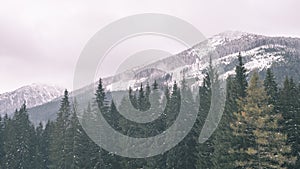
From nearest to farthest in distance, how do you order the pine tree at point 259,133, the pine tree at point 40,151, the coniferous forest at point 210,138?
1. the pine tree at point 259,133
2. the coniferous forest at point 210,138
3. the pine tree at point 40,151

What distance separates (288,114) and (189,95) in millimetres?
15383

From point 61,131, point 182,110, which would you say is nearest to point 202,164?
point 182,110

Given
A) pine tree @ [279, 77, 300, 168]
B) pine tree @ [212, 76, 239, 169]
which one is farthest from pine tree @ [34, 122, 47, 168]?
pine tree @ [279, 77, 300, 168]

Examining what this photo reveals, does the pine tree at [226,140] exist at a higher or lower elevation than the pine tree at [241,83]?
lower

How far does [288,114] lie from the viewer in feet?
122

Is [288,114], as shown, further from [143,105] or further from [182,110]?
[143,105]

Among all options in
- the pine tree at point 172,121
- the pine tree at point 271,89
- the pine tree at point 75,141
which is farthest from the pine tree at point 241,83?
the pine tree at point 75,141

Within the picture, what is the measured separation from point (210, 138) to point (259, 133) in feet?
34.8

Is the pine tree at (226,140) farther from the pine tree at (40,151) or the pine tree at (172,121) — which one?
the pine tree at (40,151)

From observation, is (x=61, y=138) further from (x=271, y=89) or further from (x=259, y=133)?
(x=259, y=133)

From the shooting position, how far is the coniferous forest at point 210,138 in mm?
34344

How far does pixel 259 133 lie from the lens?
33562mm

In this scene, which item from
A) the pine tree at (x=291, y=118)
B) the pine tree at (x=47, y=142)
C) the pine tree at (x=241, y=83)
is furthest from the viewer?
the pine tree at (x=47, y=142)

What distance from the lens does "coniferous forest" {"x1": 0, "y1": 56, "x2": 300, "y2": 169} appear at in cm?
3434
